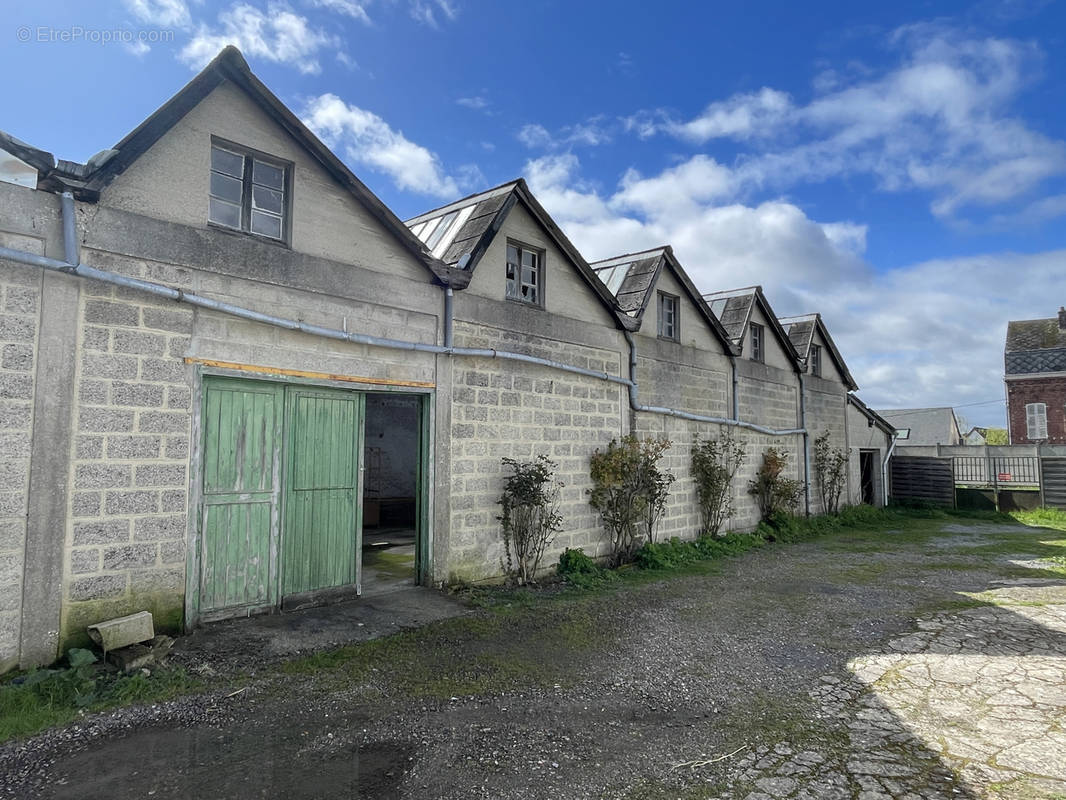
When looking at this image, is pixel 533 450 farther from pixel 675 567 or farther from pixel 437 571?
pixel 675 567

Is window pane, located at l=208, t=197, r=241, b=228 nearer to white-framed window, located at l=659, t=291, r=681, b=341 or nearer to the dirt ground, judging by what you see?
the dirt ground

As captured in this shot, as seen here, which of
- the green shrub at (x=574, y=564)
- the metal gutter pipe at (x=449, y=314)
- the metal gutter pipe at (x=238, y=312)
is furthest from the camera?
the green shrub at (x=574, y=564)

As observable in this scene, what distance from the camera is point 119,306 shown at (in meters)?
5.06

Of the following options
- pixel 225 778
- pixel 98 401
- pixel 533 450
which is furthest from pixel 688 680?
pixel 98 401

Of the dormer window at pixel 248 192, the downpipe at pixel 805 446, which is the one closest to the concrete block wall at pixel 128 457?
the dormer window at pixel 248 192

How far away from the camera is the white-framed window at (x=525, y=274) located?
8625 mm

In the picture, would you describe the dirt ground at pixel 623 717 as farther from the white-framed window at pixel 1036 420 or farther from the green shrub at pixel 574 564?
the white-framed window at pixel 1036 420

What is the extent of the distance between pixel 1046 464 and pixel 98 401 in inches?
826

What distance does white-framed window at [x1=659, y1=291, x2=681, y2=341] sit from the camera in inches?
452

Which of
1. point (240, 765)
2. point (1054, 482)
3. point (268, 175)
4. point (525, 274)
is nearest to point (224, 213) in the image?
point (268, 175)

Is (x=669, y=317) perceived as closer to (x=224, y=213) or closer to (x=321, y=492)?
(x=321, y=492)

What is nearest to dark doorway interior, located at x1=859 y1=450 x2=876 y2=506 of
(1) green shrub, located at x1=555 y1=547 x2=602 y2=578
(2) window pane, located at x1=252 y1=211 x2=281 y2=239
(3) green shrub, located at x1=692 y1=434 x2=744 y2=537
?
(3) green shrub, located at x1=692 y1=434 x2=744 y2=537

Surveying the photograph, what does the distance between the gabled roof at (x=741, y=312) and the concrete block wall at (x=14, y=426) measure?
1156cm

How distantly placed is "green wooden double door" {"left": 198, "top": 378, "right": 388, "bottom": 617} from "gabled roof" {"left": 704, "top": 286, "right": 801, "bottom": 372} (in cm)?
913
